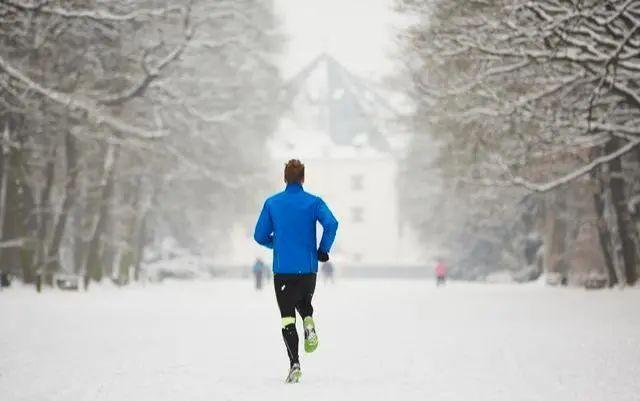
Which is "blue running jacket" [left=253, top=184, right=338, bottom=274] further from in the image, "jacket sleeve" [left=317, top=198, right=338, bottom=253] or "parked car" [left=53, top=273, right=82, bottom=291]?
"parked car" [left=53, top=273, right=82, bottom=291]

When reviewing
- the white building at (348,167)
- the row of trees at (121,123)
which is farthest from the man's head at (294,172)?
the white building at (348,167)

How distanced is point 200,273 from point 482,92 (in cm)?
3173

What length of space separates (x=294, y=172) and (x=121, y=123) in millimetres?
11844

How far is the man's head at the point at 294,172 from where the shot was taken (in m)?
8.41

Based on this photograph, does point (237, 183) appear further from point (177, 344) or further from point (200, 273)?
point (177, 344)

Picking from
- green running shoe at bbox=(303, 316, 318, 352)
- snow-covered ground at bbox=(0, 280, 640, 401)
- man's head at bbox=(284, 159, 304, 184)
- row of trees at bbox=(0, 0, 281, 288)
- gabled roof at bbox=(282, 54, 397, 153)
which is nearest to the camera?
snow-covered ground at bbox=(0, 280, 640, 401)

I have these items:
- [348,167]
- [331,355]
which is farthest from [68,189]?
[348,167]

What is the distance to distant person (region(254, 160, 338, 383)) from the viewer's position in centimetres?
830

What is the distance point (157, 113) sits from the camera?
33.3 meters

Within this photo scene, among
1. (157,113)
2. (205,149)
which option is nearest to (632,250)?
(157,113)

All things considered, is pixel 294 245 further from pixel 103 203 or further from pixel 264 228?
pixel 103 203

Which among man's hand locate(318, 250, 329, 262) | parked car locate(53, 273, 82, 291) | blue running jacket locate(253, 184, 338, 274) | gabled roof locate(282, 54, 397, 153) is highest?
gabled roof locate(282, 54, 397, 153)

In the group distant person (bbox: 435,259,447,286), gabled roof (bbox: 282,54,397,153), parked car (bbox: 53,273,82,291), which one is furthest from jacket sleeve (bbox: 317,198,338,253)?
gabled roof (bbox: 282,54,397,153)

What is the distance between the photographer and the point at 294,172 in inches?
331
